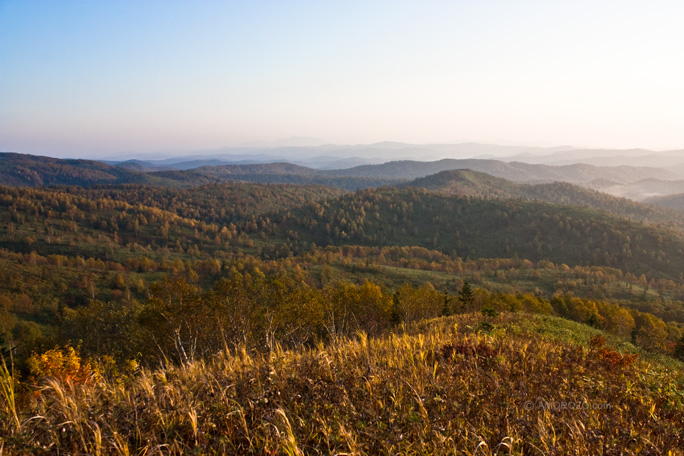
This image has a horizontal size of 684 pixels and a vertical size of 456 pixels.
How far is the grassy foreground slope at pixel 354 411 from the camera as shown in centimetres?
332

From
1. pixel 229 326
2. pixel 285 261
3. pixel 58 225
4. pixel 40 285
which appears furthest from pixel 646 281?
pixel 58 225

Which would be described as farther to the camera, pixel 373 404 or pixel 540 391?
pixel 540 391

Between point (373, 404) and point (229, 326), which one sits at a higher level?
point (373, 404)

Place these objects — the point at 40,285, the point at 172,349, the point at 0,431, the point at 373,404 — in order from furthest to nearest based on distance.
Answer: the point at 40,285
the point at 172,349
the point at 373,404
the point at 0,431

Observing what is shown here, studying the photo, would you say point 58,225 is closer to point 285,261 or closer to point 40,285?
point 40,285

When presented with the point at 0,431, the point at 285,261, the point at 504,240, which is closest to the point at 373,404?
the point at 0,431

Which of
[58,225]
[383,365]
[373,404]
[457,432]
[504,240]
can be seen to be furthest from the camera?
[504,240]

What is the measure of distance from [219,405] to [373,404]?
6.31 ft

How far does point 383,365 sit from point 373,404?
135 centimetres

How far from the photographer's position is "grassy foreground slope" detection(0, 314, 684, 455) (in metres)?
3.32

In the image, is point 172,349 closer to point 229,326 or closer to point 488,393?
point 229,326

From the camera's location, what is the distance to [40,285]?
84875 millimetres

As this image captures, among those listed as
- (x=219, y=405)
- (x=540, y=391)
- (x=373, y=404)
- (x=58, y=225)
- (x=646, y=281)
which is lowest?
(x=646, y=281)

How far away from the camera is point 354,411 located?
389cm
